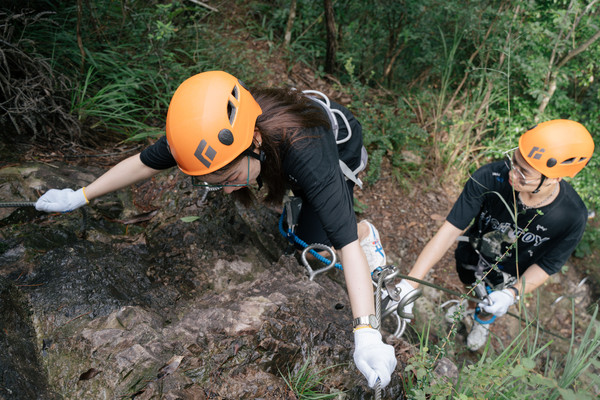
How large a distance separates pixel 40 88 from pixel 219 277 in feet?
6.68

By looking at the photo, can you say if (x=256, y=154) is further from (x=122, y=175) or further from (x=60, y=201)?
(x=60, y=201)

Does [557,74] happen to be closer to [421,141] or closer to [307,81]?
[421,141]

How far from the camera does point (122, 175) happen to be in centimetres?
218

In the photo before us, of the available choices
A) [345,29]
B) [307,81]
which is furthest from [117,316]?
[345,29]

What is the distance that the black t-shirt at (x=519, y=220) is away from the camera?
2.55 meters

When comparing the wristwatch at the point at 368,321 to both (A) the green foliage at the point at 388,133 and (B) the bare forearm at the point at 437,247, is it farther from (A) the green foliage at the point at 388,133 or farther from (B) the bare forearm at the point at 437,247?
(A) the green foliage at the point at 388,133

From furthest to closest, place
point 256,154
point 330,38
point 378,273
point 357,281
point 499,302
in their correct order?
point 330,38, point 499,302, point 378,273, point 256,154, point 357,281

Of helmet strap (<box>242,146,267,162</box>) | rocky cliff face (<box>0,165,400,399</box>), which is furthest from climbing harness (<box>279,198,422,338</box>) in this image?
helmet strap (<box>242,146,267,162</box>)

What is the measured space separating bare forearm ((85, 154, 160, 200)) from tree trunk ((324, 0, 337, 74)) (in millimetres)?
3517

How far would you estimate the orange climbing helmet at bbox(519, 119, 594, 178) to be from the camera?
237 centimetres

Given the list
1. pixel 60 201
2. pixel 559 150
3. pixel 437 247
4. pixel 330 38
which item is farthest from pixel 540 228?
pixel 330 38

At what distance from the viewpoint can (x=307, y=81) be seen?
5.18 meters

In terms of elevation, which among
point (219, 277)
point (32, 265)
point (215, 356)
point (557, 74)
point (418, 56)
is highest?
point (557, 74)

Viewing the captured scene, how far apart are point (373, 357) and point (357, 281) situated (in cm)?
35
